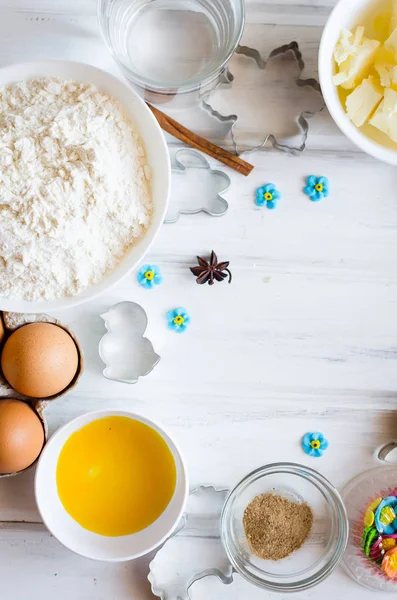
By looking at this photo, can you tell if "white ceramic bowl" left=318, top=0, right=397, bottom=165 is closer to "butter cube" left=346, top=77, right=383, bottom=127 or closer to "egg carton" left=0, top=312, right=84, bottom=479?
"butter cube" left=346, top=77, right=383, bottom=127

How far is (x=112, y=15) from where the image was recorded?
1.12 m

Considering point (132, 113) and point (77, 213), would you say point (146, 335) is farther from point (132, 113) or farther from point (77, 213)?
point (132, 113)

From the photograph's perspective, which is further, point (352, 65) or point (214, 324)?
point (214, 324)

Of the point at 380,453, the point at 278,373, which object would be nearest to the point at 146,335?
the point at 278,373

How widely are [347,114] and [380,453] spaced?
0.60 m

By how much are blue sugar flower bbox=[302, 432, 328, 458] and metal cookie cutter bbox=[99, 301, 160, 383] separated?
306 mm

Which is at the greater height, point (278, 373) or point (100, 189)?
point (100, 189)

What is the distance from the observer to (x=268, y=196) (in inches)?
44.6

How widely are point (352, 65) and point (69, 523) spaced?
91 centimetres

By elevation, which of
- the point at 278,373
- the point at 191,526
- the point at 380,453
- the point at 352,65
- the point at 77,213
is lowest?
the point at 191,526

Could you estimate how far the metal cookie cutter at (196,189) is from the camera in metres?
1.14

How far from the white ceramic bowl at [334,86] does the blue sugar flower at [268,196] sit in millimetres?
164

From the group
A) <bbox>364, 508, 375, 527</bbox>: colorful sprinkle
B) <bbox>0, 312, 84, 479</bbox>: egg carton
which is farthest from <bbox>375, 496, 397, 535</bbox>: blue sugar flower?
<bbox>0, 312, 84, 479</bbox>: egg carton

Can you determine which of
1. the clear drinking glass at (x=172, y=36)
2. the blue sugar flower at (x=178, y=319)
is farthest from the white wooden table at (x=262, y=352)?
the clear drinking glass at (x=172, y=36)
